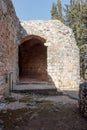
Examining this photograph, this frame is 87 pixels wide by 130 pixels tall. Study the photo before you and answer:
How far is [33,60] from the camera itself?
11672mm

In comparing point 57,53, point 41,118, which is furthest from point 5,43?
point 57,53

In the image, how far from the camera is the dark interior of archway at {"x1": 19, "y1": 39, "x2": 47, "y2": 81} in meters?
11.2

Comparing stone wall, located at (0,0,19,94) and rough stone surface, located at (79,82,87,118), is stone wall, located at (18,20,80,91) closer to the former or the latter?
stone wall, located at (0,0,19,94)

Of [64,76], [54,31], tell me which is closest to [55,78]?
[64,76]

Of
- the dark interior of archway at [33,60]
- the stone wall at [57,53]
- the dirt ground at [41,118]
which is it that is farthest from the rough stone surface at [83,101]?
the dark interior of archway at [33,60]

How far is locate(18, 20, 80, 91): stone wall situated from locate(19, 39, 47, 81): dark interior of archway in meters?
2.44

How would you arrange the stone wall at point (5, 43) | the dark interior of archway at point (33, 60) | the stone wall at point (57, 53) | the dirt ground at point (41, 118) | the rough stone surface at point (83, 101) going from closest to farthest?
1. the dirt ground at point (41, 118)
2. the rough stone surface at point (83, 101)
3. the stone wall at point (5, 43)
4. the stone wall at point (57, 53)
5. the dark interior of archway at point (33, 60)

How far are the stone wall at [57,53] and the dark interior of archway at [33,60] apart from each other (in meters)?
2.44

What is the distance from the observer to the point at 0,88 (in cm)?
473

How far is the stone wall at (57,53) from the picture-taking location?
840cm

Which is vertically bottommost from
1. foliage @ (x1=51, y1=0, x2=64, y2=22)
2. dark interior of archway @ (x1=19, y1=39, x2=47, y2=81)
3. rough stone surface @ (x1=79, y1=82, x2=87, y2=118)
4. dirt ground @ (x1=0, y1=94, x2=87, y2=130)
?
dirt ground @ (x1=0, y1=94, x2=87, y2=130)

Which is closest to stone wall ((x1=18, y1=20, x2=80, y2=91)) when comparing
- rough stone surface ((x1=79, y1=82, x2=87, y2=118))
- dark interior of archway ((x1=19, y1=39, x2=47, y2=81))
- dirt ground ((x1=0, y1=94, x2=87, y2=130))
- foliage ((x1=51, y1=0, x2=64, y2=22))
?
dark interior of archway ((x1=19, y1=39, x2=47, y2=81))

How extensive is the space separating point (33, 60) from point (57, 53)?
3.48 m

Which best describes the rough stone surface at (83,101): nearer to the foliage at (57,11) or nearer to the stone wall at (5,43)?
the stone wall at (5,43)
